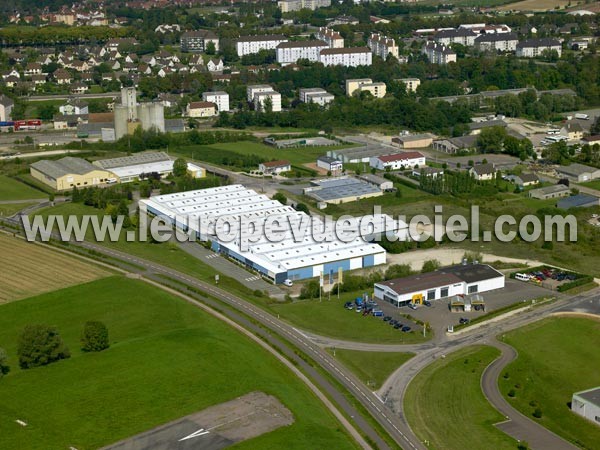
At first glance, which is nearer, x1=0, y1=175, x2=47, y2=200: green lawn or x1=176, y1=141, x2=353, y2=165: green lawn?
x1=0, y1=175, x2=47, y2=200: green lawn

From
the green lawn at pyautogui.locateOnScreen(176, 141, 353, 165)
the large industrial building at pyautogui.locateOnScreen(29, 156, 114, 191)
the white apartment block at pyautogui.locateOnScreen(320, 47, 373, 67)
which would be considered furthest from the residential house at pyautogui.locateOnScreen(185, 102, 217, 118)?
the large industrial building at pyautogui.locateOnScreen(29, 156, 114, 191)

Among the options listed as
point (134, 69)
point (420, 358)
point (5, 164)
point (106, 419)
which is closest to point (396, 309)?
point (420, 358)

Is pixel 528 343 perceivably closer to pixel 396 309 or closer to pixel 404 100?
pixel 396 309

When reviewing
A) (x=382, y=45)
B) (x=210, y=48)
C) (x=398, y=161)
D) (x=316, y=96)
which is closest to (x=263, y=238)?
(x=398, y=161)

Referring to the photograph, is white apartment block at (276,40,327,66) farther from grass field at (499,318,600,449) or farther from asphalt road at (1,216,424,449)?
grass field at (499,318,600,449)

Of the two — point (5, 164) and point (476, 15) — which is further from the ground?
point (476, 15)

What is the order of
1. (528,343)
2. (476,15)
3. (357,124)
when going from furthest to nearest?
(476,15) < (357,124) < (528,343)

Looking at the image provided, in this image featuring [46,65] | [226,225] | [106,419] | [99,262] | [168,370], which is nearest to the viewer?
[106,419]
